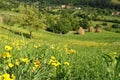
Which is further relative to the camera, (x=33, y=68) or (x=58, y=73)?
(x=58, y=73)

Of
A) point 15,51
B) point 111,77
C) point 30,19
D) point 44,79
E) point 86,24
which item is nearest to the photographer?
point 111,77

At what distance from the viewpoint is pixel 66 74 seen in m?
4.77

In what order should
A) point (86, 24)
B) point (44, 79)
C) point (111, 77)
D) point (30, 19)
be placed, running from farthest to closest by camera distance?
point (86, 24)
point (30, 19)
point (44, 79)
point (111, 77)

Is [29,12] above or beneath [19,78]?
beneath

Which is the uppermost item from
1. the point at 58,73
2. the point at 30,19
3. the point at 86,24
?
the point at 58,73

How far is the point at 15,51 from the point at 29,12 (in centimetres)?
5908

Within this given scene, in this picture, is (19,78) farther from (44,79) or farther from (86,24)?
(86,24)

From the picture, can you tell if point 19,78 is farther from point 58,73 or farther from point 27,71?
point 58,73

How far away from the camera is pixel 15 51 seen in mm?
5754

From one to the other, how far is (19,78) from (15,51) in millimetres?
1757

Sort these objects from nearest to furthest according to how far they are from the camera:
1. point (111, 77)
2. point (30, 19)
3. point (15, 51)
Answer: point (111, 77), point (15, 51), point (30, 19)

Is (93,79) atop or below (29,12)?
atop

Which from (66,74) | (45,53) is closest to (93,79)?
(66,74)

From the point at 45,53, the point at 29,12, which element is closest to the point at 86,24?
the point at 29,12
